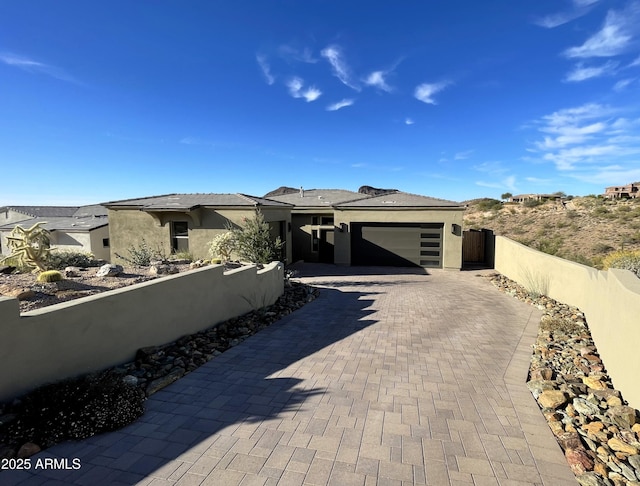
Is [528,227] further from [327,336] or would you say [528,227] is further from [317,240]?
[327,336]

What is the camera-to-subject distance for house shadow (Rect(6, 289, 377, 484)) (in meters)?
3.34

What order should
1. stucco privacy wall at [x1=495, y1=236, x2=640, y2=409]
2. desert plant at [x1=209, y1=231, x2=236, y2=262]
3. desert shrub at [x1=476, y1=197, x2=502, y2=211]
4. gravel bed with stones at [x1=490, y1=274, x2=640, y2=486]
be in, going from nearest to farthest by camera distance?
1. gravel bed with stones at [x1=490, y1=274, x2=640, y2=486]
2. stucco privacy wall at [x1=495, y1=236, x2=640, y2=409]
3. desert plant at [x1=209, y1=231, x2=236, y2=262]
4. desert shrub at [x1=476, y1=197, x2=502, y2=211]

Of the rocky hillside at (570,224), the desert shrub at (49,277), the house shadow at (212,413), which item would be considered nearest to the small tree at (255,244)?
the house shadow at (212,413)

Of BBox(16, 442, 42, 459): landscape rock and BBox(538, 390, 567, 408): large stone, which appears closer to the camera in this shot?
BBox(16, 442, 42, 459): landscape rock

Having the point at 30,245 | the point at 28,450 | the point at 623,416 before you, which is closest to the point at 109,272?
the point at 30,245

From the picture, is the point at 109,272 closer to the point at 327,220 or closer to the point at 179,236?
the point at 179,236

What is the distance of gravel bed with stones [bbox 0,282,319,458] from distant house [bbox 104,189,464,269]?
8.78 metres

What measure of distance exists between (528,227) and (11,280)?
3743 cm

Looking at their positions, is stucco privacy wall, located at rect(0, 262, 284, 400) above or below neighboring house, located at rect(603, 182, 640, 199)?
below

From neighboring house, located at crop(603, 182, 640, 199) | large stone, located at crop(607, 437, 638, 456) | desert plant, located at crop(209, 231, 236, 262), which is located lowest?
large stone, located at crop(607, 437, 638, 456)

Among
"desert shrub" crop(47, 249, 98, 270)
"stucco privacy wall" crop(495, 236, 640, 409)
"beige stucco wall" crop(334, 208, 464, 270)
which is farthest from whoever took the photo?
"beige stucco wall" crop(334, 208, 464, 270)

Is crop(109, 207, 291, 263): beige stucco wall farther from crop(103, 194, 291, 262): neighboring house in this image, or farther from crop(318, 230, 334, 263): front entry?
crop(318, 230, 334, 263): front entry

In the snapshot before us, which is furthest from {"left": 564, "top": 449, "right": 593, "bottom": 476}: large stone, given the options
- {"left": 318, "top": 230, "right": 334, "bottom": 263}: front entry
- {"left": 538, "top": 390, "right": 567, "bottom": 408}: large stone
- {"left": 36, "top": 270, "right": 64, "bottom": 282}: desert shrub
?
{"left": 318, "top": 230, "right": 334, "bottom": 263}: front entry

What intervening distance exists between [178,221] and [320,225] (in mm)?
7755
